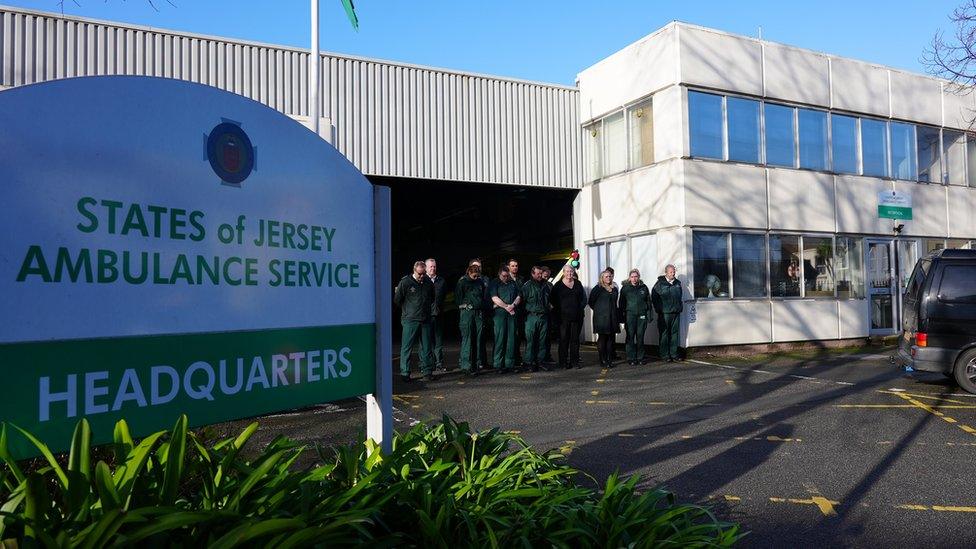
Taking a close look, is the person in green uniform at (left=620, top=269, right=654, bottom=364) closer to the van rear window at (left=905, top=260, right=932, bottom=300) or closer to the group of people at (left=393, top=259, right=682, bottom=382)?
the group of people at (left=393, top=259, right=682, bottom=382)

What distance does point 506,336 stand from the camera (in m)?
12.2

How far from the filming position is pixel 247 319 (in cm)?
288

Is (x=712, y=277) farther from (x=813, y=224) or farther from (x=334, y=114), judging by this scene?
(x=334, y=114)

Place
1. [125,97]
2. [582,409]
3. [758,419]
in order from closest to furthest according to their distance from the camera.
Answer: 1. [125,97]
2. [758,419]
3. [582,409]

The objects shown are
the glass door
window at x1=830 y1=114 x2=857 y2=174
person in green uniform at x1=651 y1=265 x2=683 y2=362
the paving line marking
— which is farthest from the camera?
the glass door

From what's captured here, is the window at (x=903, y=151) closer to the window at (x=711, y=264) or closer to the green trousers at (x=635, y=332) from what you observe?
the window at (x=711, y=264)

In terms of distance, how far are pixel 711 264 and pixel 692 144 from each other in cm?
253

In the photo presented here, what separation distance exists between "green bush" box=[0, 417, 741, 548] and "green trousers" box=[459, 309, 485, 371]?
26.2 ft

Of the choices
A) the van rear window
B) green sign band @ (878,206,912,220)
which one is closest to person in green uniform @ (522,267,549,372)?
the van rear window

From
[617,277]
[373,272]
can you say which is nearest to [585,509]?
[373,272]

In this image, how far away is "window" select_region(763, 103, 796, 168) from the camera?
51.8ft

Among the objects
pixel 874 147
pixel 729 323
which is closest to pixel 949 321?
pixel 729 323

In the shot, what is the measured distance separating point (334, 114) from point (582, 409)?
9.25 m

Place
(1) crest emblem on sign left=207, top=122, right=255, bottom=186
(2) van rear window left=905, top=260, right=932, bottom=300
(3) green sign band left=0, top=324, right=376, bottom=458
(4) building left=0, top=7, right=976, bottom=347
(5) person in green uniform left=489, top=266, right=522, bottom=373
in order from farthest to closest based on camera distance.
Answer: (4) building left=0, top=7, right=976, bottom=347 → (5) person in green uniform left=489, top=266, right=522, bottom=373 → (2) van rear window left=905, top=260, right=932, bottom=300 → (1) crest emblem on sign left=207, top=122, right=255, bottom=186 → (3) green sign band left=0, top=324, right=376, bottom=458
